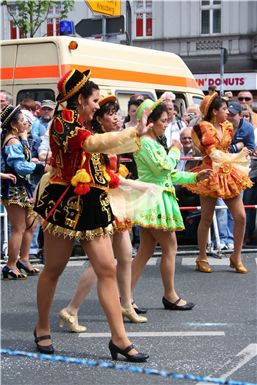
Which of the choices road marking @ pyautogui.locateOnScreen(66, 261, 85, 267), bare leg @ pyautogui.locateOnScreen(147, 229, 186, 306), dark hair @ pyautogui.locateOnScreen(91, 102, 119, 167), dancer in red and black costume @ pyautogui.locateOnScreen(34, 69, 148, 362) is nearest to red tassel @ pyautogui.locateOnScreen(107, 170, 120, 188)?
dancer in red and black costume @ pyautogui.locateOnScreen(34, 69, 148, 362)

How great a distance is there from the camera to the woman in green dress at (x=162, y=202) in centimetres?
680

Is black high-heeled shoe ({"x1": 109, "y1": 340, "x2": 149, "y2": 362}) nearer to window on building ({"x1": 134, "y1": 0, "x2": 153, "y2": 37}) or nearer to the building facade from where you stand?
the building facade

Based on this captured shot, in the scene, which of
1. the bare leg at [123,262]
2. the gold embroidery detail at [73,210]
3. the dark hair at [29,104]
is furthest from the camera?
the dark hair at [29,104]

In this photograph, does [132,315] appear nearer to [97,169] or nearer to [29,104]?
[97,169]

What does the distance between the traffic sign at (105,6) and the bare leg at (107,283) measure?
24.8 ft

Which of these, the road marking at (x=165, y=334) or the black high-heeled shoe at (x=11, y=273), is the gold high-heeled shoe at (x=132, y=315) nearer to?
the road marking at (x=165, y=334)

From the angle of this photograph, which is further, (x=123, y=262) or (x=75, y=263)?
(x=75, y=263)

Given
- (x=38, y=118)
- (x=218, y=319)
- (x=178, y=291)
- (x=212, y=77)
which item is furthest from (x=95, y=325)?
(x=212, y=77)

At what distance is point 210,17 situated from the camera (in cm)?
3909

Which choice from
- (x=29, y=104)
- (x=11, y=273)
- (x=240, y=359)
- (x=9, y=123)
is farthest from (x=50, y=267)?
(x=29, y=104)

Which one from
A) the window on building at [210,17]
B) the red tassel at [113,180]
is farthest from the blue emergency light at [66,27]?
the window on building at [210,17]

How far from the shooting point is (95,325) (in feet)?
22.0

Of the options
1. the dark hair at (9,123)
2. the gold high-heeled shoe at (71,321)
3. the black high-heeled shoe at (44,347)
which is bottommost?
the gold high-heeled shoe at (71,321)

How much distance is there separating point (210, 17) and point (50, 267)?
3473 centimetres
